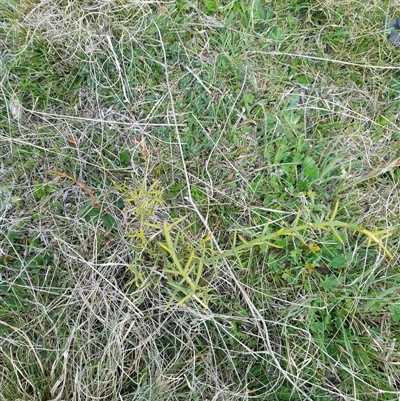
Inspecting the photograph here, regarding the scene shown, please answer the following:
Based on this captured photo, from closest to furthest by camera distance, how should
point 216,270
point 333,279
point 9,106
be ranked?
point 216,270
point 333,279
point 9,106

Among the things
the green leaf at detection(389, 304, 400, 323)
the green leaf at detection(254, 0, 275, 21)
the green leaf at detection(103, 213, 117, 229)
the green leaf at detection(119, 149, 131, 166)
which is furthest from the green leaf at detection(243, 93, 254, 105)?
the green leaf at detection(389, 304, 400, 323)

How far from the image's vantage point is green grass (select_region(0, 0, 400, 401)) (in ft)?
4.93

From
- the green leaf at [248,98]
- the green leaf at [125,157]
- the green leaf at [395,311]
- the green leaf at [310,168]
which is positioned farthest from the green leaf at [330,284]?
the green leaf at [125,157]

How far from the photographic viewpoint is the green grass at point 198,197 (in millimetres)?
1504

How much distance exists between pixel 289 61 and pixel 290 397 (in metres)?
1.22

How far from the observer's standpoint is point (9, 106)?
1674mm

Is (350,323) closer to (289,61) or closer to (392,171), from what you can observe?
(392,171)

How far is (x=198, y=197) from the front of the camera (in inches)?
63.6

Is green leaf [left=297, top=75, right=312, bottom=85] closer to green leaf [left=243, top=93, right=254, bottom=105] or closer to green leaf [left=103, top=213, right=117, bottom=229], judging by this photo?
green leaf [left=243, top=93, right=254, bottom=105]

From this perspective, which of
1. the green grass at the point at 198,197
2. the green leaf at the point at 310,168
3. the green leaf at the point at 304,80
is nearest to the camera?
the green grass at the point at 198,197

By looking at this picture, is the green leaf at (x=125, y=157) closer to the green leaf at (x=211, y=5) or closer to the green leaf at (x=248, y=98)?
the green leaf at (x=248, y=98)

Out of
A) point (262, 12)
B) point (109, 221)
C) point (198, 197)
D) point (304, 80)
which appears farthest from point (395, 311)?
point (262, 12)

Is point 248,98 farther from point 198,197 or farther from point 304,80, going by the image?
point 198,197

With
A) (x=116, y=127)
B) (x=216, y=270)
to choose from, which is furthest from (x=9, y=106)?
(x=216, y=270)
